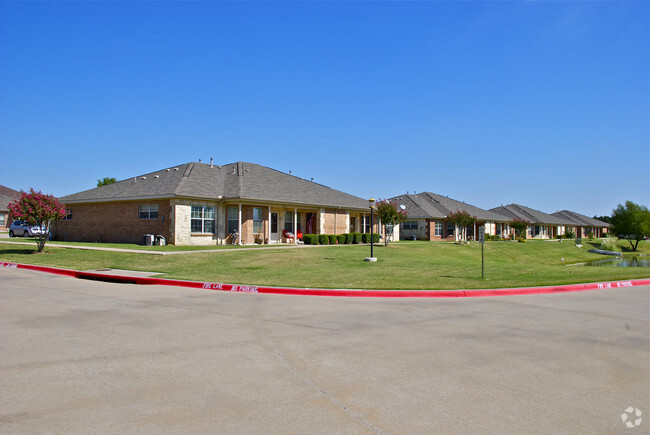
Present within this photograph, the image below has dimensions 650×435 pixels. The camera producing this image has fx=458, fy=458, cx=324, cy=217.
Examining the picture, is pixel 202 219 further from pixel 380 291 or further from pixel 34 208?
pixel 380 291

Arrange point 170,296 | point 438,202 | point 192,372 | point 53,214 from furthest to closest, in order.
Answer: point 438,202
point 53,214
point 170,296
point 192,372

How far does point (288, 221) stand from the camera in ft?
114

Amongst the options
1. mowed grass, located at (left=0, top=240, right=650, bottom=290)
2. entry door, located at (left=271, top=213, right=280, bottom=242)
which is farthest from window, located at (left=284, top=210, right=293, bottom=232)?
mowed grass, located at (left=0, top=240, right=650, bottom=290)

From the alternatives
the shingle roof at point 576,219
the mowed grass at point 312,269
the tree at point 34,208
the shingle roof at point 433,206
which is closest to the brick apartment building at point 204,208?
the tree at point 34,208

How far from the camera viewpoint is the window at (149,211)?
29.5 meters

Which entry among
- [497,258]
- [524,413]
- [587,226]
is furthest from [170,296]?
[587,226]

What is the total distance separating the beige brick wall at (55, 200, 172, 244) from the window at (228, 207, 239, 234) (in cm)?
405

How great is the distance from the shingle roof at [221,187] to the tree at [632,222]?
66.7 metres

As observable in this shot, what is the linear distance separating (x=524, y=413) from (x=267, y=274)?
13.3 meters

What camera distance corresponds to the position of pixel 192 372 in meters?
5.42

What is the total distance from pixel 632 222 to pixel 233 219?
81.0 metres

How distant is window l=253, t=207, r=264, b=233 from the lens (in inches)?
1242

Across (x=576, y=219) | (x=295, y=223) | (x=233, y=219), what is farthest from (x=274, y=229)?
(x=576, y=219)

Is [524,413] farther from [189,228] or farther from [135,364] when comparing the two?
[189,228]
